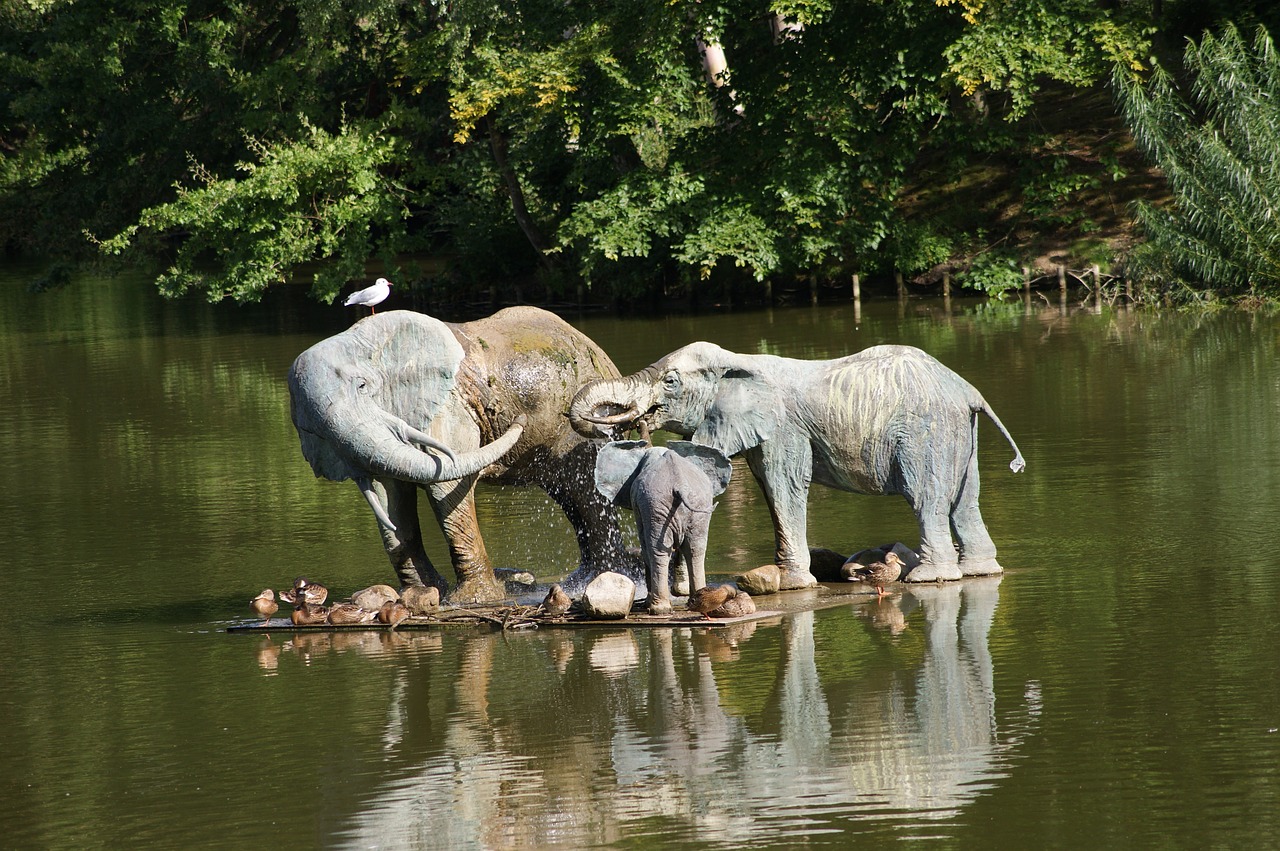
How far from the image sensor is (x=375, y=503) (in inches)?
446

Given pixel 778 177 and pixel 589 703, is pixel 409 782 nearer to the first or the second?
pixel 589 703

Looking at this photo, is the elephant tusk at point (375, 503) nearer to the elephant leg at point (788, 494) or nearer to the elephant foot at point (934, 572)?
the elephant leg at point (788, 494)

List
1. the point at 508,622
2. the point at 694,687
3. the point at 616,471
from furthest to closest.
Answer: the point at 616,471 < the point at 508,622 < the point at 694,687

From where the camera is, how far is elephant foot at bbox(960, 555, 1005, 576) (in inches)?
466

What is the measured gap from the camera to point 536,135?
116 feet

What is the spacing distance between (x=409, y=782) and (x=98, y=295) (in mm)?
40768

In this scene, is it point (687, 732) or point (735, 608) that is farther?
point (735, 608)

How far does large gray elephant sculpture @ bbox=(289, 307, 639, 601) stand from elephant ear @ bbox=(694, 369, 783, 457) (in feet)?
4.15

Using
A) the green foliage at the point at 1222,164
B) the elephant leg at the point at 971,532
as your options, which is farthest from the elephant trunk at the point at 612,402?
the green foliage at the point at 1222,164

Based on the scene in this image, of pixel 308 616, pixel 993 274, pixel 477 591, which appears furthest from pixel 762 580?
pixel 993 274

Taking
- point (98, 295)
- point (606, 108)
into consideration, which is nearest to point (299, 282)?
point (98, 295)

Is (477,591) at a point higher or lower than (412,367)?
lower

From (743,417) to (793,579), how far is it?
47.4 inches

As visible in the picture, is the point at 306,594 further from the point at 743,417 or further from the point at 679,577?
the point at 743,417
